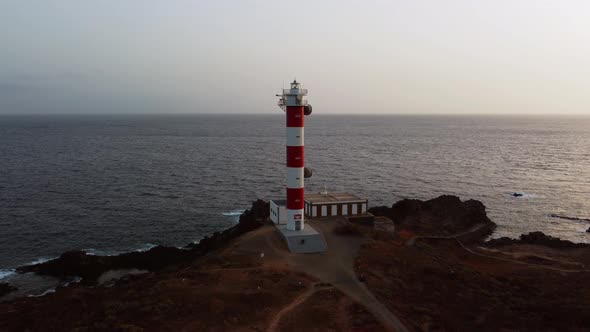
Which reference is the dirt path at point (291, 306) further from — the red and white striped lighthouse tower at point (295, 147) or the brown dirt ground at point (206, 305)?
the red and white striped lighthouse tower at point (295, 147)

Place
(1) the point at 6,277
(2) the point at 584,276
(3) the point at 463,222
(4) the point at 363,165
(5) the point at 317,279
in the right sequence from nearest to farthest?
(5) the point at 317,279 → (2) the point at 584,276 → (1) the point at 6,277 → (3) the point at 463,222 → (4) the point at 363,165

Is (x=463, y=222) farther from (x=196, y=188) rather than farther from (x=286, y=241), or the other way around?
(x=196, y=188)

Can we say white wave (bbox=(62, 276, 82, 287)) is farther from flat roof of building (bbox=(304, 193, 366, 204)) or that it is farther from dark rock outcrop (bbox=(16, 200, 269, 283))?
flat roof of building (bbox=(304, 193, 366, 204))

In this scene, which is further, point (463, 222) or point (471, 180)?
point (471, 180)

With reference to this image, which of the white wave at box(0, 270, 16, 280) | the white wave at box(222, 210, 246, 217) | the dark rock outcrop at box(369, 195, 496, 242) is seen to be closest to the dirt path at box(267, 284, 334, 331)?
the dark rock outcrop at box(369, 195, 496, 242)

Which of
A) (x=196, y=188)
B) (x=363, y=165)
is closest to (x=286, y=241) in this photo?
(x=196, y=188)

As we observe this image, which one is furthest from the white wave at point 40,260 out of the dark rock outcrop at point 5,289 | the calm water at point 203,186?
the dark rock outcrop at point 5,289

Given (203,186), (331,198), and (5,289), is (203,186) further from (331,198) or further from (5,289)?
(5,289)
